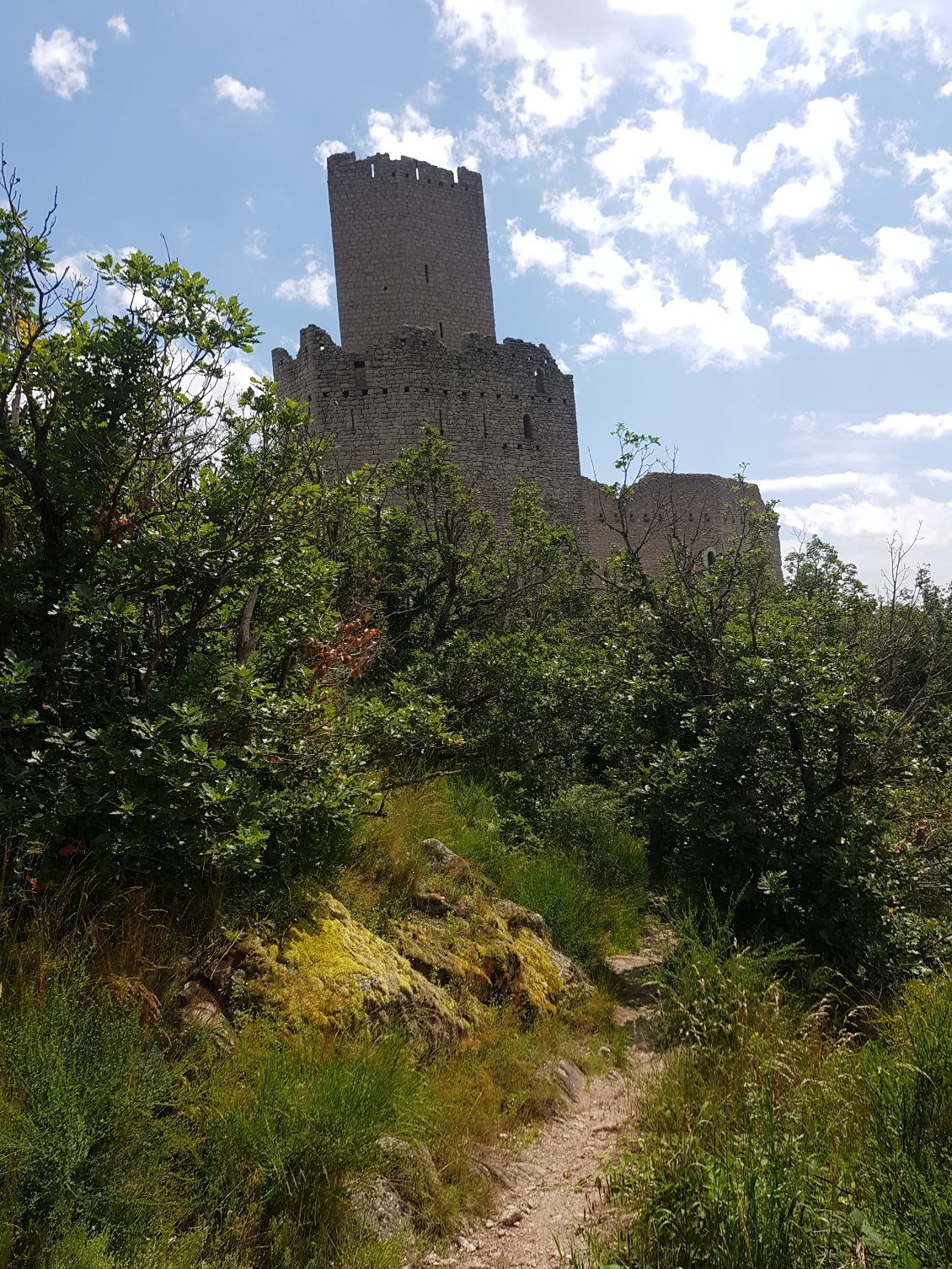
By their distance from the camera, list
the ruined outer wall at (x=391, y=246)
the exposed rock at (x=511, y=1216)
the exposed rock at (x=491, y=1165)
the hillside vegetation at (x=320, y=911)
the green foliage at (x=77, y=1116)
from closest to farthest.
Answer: the green foliage at (x=77, y=1116) → the hillside vegetation at (x=320, y=911) → the exposed rock at (x=511, y=1216) → the exposed rock at (x=491, y=1165) → the ruined outer wall at (x=391, y=246)

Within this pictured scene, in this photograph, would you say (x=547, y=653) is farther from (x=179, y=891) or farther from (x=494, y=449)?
(x=494, y=449)

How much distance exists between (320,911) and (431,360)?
15502mm

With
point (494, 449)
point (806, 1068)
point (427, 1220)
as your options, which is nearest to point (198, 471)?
point (427, 1220)

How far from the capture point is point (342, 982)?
3.74 metres

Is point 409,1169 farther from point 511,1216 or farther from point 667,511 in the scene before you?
point 667,511

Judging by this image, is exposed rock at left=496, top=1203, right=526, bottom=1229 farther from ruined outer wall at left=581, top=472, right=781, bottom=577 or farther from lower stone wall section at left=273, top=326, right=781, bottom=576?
ruined outer wall at left=581, top=472, right=781, bottom=577

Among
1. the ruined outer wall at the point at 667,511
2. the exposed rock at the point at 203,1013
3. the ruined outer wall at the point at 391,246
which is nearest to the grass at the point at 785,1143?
the exposed rock at the point at 203,1013

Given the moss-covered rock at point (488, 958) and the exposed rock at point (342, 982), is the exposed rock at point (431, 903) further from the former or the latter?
the exposed rock at point (342, 982)

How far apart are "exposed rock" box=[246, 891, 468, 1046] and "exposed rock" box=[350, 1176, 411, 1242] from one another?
0.70m

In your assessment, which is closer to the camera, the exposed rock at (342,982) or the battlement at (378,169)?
the exposed rock at (342,982)

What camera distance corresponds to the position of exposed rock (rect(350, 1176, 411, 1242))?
2863mm

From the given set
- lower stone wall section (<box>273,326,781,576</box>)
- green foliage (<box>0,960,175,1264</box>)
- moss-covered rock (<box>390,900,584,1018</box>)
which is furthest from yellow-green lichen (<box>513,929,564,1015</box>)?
lower stone wall section (<box>273,326,781,576</box>)

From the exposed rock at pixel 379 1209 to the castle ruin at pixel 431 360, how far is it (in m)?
14.5

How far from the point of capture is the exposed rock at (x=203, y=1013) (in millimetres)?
3174
